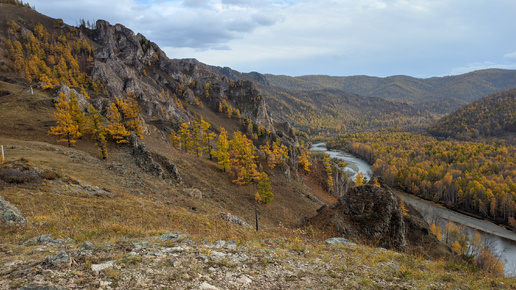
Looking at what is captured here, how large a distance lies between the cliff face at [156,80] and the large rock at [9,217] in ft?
352

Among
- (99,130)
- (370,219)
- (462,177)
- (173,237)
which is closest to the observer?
(173,237)

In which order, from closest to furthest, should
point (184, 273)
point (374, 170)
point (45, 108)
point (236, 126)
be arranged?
point (184, 273)
point (45, 108)
point (374, 170)
point (236, 126)

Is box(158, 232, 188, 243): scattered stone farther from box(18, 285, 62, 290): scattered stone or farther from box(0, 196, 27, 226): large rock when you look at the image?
box(0, 196, 27, 226): large rock

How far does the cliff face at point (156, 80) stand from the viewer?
114 metres

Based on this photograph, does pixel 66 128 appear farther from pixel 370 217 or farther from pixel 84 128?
pixel 370 217

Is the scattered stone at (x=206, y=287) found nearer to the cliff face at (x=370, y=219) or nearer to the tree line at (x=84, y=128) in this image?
the cliff face at (x=370, y=219)

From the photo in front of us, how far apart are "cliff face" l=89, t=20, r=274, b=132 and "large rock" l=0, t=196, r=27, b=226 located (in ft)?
352

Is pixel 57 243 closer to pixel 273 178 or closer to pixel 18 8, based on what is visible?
pixel 273 178

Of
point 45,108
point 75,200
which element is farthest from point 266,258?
point 45,108

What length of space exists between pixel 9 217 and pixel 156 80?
158 m

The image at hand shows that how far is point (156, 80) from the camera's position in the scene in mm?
148750

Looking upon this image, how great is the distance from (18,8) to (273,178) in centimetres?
22568

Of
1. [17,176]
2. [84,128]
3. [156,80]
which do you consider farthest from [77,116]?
[156,80]

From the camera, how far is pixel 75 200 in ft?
49.7
